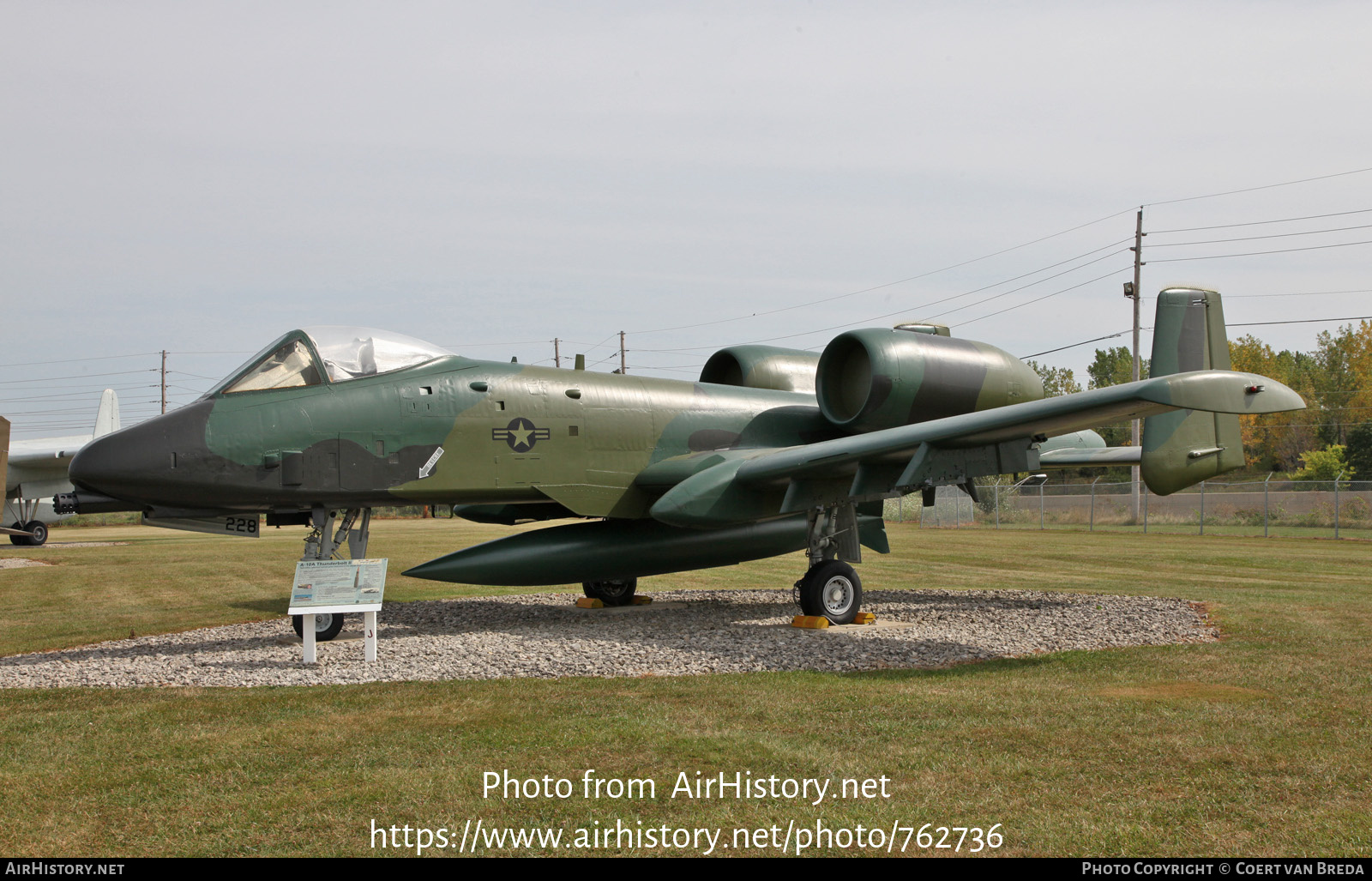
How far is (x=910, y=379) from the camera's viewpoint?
11227 millimetres

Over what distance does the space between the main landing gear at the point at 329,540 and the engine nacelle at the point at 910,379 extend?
17.9 feet

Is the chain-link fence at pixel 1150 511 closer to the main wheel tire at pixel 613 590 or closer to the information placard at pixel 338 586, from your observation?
the main wheel tire at pixel 613 590

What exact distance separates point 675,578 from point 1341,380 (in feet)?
236

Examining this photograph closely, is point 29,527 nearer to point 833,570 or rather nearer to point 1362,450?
point 833,570

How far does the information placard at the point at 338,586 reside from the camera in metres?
8.51

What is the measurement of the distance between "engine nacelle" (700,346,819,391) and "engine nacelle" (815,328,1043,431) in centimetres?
151

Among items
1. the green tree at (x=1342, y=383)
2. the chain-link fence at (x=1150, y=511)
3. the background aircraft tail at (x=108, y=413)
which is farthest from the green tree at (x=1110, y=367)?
the background aircraft tail at (x=108, y=413)

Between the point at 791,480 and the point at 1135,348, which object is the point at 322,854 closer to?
the point at 791,480

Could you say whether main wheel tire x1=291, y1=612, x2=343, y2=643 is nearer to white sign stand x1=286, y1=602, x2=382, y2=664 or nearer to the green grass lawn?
white sign stand x1=286, y1=602, x2=382, y2=664

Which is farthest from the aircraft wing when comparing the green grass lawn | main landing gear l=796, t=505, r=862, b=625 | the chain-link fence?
the chain-link fence

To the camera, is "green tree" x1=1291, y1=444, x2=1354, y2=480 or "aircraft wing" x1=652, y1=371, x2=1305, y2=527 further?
"green tree" x1=1291, y1=444, x2=1354, y2=480

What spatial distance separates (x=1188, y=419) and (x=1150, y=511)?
113 ft

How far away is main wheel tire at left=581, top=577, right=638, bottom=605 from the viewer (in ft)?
43.0

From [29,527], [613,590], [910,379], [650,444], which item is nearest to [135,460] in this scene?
[650,444]
